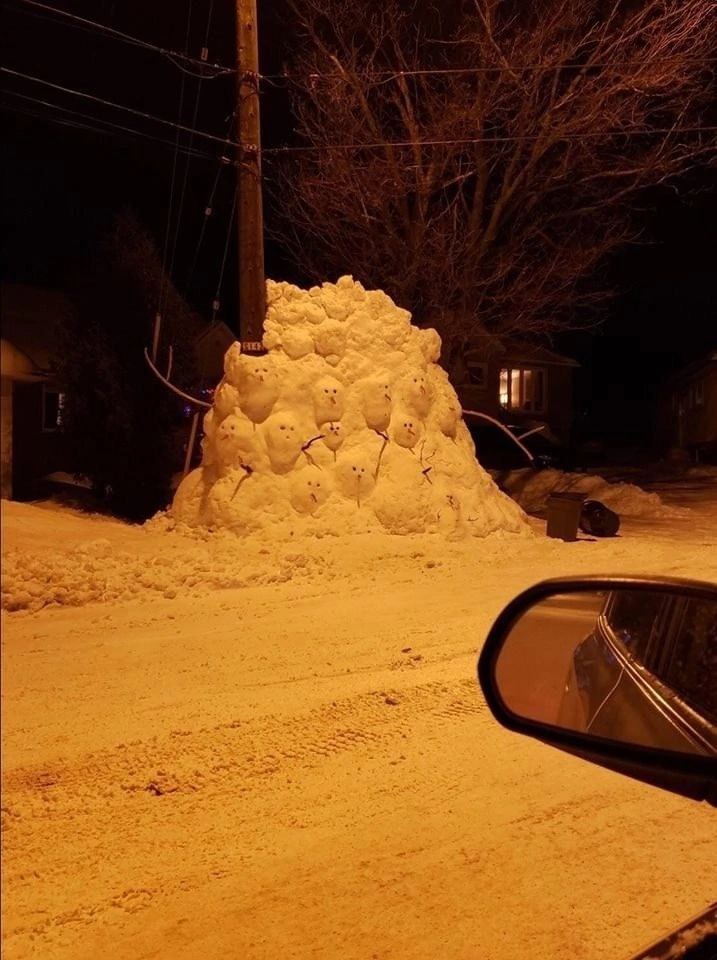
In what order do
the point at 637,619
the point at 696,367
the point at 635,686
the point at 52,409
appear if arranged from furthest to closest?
the point at 696,367
the point at 52,409
the point at 637,619
the point at 635,686

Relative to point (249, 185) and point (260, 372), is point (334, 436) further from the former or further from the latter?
point (249, 185)

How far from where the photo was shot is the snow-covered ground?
11.8 ft

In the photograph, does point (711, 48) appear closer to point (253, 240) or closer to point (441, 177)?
point (441, 177)

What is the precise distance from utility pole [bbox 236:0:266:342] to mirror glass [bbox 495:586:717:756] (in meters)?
9.06

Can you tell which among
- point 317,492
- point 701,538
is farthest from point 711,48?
point 317,492

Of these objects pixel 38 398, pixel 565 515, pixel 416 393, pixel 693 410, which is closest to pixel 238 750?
pixel 38 398

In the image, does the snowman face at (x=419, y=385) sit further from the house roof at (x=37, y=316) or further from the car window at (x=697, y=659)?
the car window at (x=697, y=659)

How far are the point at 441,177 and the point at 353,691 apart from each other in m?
14.4

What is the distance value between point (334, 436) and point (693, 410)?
33252 millimetres

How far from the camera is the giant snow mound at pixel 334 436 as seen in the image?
11.9 metres

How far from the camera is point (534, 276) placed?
19359 mm

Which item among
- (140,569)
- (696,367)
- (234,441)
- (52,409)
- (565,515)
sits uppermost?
(696,367)

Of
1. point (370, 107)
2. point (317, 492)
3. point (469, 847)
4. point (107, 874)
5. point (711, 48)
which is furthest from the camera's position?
point (370, 107)

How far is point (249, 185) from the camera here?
12883 mm
